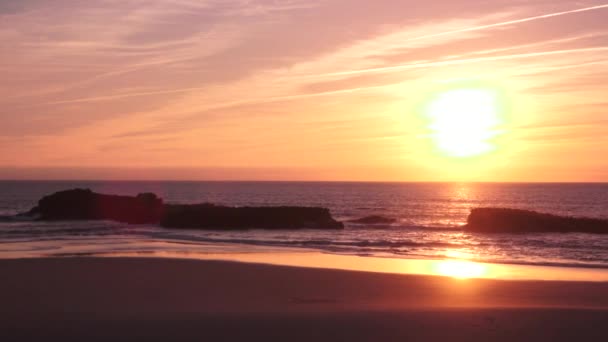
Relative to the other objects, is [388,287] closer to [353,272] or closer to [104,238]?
[353,272]

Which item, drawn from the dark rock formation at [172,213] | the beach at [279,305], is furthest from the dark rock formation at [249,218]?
the beach at [279,305]

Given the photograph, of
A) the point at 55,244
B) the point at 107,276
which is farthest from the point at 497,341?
the point at 55,244

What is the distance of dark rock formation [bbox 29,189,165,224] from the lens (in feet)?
178

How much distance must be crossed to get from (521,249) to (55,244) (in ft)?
77.2

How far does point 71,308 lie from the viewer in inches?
575

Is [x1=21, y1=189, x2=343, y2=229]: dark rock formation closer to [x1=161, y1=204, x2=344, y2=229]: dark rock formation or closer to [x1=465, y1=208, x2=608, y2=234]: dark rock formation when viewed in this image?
[x1=161, y1=204, x2=344, y2=229]: dark rock formation

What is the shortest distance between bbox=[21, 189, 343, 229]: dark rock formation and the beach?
84.2 feet

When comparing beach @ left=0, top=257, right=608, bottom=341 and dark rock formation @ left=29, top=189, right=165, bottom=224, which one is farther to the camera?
dark rock formation @ left=29, top=189, right=165, bottom=224

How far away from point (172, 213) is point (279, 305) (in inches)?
1398

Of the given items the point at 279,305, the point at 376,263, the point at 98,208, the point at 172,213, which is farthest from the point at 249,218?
the point at 279,305

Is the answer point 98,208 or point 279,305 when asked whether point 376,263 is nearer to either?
point 279,305

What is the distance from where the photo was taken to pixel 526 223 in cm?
4491

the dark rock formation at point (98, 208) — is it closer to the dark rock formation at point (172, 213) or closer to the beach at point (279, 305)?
the dark rock formation at point (172, 213)

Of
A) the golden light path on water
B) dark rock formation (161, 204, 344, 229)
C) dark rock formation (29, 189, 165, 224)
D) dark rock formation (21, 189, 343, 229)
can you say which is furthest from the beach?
dark rock formation (29, 189, 165, 224)
